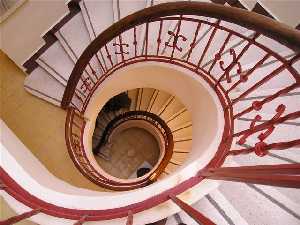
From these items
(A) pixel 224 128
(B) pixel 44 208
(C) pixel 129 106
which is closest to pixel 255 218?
(A) pixel 224 128

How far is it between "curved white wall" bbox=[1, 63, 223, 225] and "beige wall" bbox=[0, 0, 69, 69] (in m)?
1.44

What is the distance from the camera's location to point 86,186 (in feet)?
17.9

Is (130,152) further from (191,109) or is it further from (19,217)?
(19,217)

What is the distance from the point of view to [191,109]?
Answer: 202 inches

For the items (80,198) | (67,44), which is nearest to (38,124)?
(67,44)

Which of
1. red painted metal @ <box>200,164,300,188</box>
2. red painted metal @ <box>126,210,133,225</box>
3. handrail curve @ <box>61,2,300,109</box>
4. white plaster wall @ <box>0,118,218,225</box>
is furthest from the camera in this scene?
white plaster wall @ <box>0,118,218,225</box>

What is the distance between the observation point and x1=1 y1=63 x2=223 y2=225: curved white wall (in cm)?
276

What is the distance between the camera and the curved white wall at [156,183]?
2.76 metres

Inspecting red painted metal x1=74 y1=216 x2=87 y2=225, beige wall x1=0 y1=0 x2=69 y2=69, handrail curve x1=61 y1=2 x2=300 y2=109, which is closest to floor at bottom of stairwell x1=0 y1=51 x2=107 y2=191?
beige wall x1=0 y1=0 x2=69 y2=69

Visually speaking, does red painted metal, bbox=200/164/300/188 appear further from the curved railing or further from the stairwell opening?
the stairwell opening

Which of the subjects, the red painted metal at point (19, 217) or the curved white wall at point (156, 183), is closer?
the red painted metal at point (19, 217)

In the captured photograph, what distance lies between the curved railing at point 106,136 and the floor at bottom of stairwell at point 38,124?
21cm

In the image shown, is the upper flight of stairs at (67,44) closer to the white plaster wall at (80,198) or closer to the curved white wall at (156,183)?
the curved white wall at (156,183)

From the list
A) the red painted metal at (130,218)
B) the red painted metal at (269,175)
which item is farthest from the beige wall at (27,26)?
the red painted metal at (269,175)
